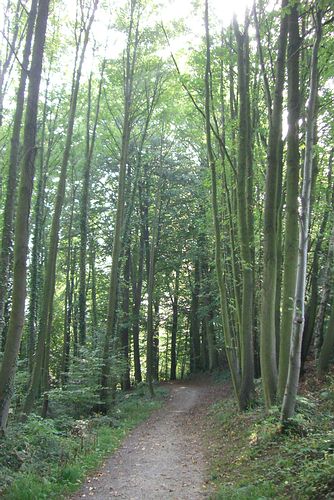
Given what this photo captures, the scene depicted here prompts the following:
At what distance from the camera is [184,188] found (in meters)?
22.5

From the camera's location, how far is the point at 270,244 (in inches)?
313

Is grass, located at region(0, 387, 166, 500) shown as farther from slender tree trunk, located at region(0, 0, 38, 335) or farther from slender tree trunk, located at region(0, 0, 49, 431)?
slender tree trunk, located at region(0, 0, 38, 335)

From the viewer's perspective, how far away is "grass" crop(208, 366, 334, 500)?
14.4 feet

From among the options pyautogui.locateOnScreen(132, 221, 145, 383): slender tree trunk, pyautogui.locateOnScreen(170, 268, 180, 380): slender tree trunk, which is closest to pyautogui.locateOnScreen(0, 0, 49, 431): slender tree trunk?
pyautogui.locateOnScreen(132, 221, 145, 383): slender tree trunk

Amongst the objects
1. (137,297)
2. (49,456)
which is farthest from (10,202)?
(137,297)

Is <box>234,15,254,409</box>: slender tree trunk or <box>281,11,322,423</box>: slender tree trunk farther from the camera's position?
<box>234,15,254,409</box>: slender tree trunk

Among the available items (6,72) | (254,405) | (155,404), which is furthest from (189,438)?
(6,72)

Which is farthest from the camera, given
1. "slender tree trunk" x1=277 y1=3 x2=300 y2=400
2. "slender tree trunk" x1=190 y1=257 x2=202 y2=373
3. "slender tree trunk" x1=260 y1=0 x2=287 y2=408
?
"slender tree trunk" x1=190 y1=257 x2=202 y2=373

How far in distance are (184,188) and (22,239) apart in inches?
640

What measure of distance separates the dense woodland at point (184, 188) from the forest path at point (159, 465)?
1.71 meters

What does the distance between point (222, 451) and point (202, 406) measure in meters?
7.33

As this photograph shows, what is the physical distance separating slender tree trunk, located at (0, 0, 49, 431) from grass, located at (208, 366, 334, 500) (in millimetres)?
3657

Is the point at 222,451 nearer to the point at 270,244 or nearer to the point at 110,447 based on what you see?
the point at 110,447

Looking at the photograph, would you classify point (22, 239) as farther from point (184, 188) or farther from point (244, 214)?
point (184, 188)
